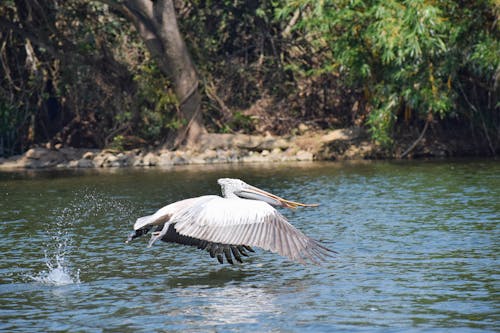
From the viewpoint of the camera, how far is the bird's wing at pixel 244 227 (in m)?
9.96

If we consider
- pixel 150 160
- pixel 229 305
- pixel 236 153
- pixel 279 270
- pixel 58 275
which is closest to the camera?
pixel 229 305

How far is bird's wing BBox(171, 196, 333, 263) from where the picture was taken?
996 cm

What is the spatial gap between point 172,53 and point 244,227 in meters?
18.7

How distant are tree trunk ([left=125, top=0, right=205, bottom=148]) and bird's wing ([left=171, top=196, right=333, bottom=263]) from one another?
18.1 meters

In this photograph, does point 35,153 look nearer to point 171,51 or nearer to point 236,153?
point 171,51

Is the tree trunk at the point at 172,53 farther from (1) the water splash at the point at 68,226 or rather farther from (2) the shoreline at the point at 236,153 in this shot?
(1) the water splash at the point at 68,226

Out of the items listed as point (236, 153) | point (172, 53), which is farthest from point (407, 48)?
point (172, 53)

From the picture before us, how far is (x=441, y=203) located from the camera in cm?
1666

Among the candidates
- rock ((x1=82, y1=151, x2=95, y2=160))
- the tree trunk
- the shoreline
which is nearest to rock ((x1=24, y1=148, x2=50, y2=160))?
the shoreline

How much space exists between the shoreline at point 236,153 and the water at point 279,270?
738cm

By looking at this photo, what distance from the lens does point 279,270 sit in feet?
37.5

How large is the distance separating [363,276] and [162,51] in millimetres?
18634

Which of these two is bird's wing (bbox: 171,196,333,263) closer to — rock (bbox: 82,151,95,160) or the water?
the water

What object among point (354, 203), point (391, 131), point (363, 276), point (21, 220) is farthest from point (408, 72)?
point (363, 276)
